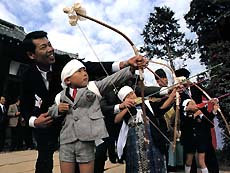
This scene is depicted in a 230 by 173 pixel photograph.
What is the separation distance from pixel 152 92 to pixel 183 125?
127cm

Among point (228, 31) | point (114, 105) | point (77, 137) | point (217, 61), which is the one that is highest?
point (228, 31)

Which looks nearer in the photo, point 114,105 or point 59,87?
point 59,87

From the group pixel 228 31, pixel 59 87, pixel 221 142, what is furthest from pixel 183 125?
pixel 228 31

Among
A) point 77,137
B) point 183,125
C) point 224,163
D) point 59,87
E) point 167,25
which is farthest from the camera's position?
point 167,25

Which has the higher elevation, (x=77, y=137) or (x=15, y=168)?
(x=77, y=137)

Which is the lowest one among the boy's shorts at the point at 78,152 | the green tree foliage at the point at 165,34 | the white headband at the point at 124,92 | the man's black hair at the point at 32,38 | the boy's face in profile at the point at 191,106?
the boy's shorts at the point at 78,152

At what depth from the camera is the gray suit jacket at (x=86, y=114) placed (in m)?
2.52

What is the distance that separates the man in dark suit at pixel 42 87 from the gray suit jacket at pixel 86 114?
0.46 ft

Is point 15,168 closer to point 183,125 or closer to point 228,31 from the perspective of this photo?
point 183,125

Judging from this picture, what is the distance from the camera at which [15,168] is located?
19.7ft

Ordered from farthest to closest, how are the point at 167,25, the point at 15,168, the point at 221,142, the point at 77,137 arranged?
1. the point at 167,25
2. the point at 221,142
3. the point at 15,168
4. the point at 77,137

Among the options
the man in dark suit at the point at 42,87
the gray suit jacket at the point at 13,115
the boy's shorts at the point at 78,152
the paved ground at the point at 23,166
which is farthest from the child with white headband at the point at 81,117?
the gray suit jacket at the point at 13,115

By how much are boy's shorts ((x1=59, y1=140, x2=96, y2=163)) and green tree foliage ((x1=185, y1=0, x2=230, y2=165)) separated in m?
4.13

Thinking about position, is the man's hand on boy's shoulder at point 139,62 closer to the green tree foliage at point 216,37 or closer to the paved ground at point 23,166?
the paved ground at point 23,166
